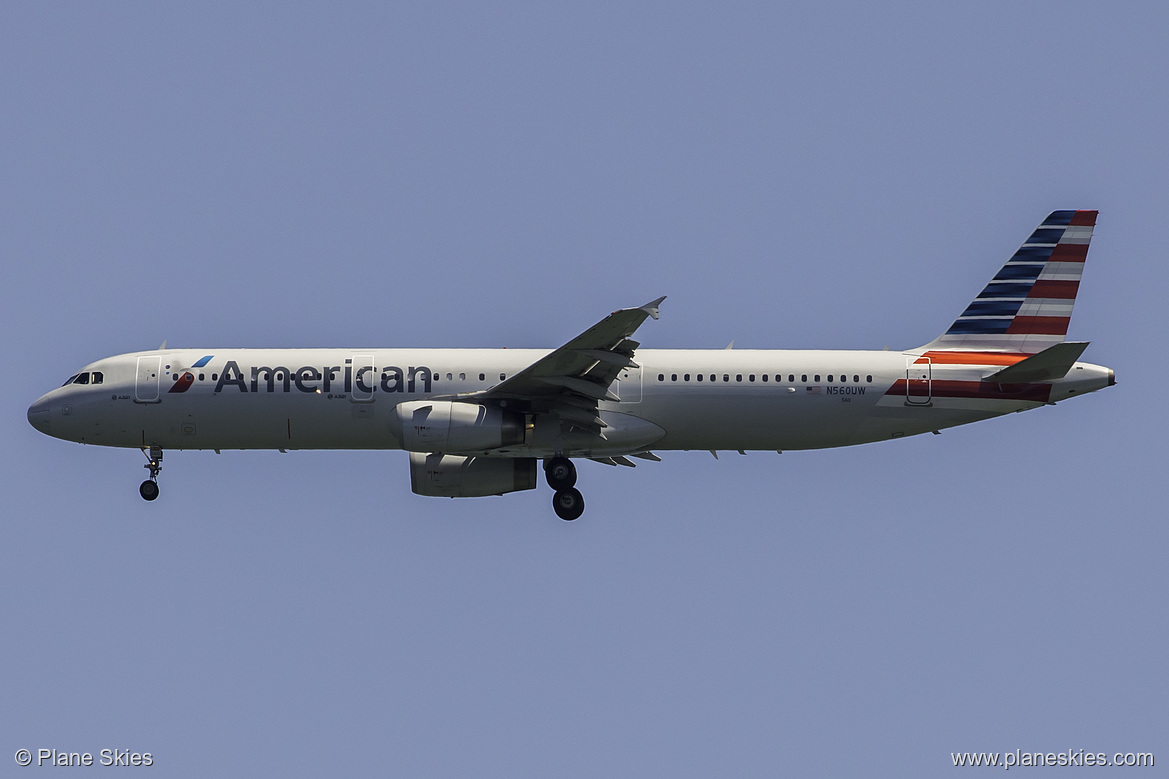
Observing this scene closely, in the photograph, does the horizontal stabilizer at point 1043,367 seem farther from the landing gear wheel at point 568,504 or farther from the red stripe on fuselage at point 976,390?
the landing gear wheel at point 568,504

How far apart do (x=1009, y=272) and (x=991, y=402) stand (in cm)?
396

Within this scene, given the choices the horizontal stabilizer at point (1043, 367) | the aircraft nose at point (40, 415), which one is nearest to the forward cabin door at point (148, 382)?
the aircraft nose at point (40, 415)

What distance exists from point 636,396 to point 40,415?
15426 mm

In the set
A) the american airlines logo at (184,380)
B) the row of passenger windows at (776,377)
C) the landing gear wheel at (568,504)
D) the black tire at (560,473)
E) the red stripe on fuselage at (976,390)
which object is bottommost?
the landing gear wheel at (568,504)

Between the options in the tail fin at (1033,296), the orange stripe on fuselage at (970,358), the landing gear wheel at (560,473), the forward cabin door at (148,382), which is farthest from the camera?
the tail fin at (1033,296)

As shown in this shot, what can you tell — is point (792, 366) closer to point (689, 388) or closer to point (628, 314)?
point (689, 388)

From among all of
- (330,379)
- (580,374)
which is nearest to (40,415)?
(330,379)

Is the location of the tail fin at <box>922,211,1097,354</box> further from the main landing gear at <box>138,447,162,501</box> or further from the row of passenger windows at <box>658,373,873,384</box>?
the main landing gear at <box>138,447,162,501</box>

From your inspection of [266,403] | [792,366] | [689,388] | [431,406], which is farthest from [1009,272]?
[266,403]

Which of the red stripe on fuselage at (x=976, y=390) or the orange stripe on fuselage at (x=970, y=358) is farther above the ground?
the orange stripe on fuselage at (x=970, y=358)

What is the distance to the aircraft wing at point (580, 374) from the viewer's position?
31594 mm

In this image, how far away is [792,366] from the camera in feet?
114

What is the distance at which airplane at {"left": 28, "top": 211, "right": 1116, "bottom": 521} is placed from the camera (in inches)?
1341

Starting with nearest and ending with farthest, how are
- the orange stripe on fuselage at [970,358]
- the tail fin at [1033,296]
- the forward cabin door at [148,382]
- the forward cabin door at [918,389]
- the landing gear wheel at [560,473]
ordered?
the forward cabin door at [918,389], the orange stripe on fuselage at [970,358], the landing gear wheel at [560,473], the forward cabin door at [148,382], the tail fin at [1033,296]
